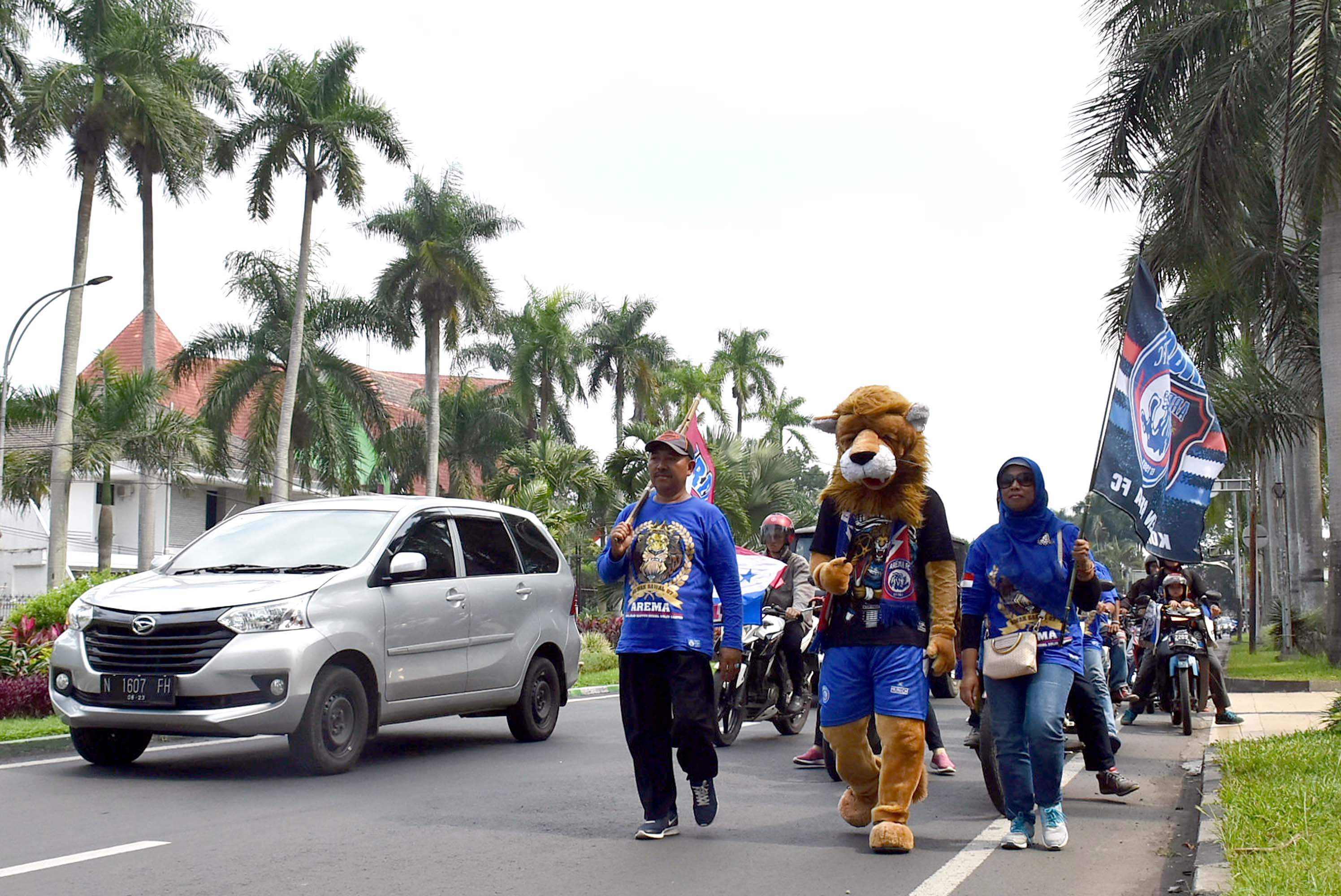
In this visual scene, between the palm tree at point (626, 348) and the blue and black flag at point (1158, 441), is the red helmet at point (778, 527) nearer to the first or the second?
the blue and black flag at point (1158, 441)

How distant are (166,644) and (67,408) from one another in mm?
28457

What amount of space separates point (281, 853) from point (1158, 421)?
7.52 m

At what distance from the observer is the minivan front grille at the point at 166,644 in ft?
27.9

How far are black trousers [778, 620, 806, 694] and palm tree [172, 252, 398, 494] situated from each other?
3342 cm

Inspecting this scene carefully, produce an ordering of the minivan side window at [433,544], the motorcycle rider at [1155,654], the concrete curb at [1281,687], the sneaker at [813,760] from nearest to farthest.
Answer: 1. the minivan side window at [433,544]
2. the sneaker at [813,760]
3. the motorcycle rider at [1155,654]
4. the concrete curb at [1281,687]

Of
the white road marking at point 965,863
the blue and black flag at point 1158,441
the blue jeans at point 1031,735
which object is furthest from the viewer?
the blue and black flag at point 1158,441

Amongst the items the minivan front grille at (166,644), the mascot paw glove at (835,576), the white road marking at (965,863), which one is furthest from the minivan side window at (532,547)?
the mascot paw glove at (835,576)

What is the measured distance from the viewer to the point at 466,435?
2245 inches

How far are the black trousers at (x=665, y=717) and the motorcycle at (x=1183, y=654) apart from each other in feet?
24.2

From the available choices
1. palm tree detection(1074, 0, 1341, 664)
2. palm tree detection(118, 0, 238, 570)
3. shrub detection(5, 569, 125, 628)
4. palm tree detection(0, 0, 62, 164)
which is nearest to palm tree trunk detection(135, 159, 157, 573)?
palm tree detection(118, 0, 238, 570)

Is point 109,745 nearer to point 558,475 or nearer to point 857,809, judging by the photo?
point 857,809

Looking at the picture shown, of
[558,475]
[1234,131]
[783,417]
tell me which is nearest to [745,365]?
[783,417]

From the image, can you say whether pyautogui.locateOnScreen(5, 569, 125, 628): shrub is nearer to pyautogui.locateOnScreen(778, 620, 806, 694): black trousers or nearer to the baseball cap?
pyautogui.locateOnScreen(778, 620, 806, 694): black trousers

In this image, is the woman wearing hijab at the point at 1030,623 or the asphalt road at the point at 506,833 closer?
the asphalt road at the point at 506,833
